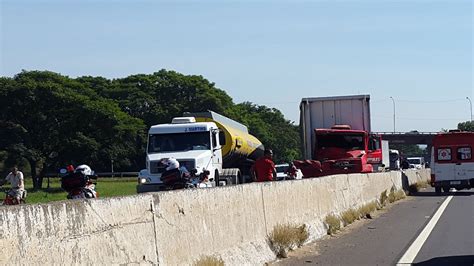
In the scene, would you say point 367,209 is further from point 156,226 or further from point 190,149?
point 156,226

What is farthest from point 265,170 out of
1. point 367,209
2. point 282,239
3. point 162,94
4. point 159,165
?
point 162,94

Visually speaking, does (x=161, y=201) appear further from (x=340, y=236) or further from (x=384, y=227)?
(x=384, y=227)

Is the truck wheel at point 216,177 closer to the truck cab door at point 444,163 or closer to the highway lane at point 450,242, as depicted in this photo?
the highway lane at point 450,242

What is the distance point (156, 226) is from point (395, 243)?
25.6 feet

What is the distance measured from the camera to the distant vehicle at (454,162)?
1399 inches

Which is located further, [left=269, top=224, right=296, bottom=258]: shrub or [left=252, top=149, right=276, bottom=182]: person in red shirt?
[left=252, top=149, right=276, bottom=182]: person in red shirt

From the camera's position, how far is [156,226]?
8.52m

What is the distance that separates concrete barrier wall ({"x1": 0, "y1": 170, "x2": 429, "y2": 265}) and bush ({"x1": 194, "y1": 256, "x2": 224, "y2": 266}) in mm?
72

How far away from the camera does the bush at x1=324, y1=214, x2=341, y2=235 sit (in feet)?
55.7

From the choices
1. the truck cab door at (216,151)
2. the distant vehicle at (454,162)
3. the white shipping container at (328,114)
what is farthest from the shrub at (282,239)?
the distant vehicle at (454,162)

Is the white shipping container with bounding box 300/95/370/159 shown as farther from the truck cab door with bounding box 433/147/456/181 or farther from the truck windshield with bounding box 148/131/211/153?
the truck windshield with bounding box 148/131/211/153

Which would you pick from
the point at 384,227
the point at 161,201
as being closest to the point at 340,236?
the point at 384,227

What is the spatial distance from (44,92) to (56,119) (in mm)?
2236

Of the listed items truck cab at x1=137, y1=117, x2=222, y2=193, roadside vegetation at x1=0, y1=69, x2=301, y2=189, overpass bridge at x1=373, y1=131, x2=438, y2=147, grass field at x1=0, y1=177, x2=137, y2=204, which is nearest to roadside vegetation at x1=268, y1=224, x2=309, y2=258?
truck cab at x1=137, y1=117, x2=222, y2=193
